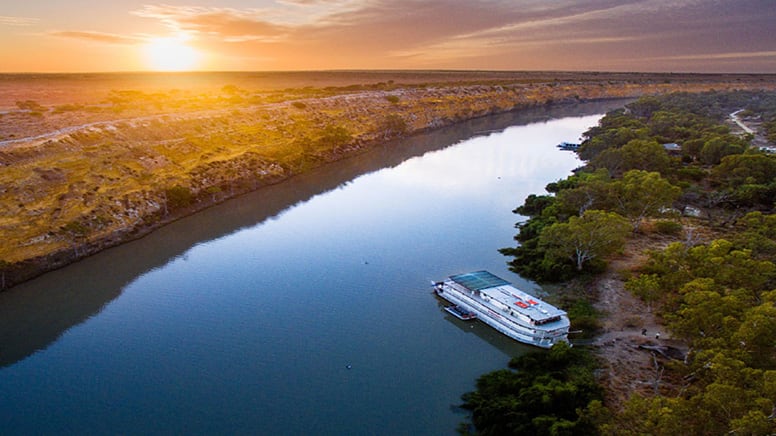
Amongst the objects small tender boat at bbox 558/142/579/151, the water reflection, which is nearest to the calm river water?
the water reflection

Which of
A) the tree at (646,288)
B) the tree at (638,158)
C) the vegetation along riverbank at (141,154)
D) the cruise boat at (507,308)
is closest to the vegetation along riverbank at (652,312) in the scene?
the tree at (646,288)

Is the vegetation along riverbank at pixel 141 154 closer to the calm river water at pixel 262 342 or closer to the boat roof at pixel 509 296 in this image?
the calm river water at pixel 262 342

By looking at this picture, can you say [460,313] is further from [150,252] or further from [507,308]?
[150,252]

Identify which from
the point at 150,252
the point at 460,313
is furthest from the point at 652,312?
the point at 150,252

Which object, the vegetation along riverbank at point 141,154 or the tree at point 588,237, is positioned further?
the vegetation along riverbank at point 141,154

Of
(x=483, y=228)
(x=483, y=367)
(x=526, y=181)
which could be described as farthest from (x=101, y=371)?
(x=526, y=181)

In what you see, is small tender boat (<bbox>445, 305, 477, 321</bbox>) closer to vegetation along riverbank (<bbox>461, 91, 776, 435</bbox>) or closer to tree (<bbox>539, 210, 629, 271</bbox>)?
vegetation along riverbank (<bbox>461, 91, 776, 435</bbox>)
